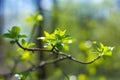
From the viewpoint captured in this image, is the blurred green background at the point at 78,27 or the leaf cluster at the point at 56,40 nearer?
the leaf cluster at the point at 56,40

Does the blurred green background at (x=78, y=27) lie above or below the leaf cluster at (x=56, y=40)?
below

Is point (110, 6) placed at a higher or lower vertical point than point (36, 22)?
lower

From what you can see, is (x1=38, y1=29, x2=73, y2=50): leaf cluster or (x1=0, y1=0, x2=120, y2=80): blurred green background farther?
(x1=0, y1=0, x2=120, y2=80): blurred green background

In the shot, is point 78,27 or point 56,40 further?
point 78,27

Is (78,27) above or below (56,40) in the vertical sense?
below

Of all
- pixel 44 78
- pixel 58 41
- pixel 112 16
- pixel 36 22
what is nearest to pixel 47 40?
pixel 58 41

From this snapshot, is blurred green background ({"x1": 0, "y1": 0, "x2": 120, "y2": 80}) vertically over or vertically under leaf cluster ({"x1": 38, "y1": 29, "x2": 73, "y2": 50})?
under

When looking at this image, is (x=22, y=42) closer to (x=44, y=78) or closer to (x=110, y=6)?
(x=44, y=78)

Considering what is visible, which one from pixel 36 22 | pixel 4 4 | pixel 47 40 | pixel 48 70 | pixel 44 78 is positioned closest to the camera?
pixel 47 40
